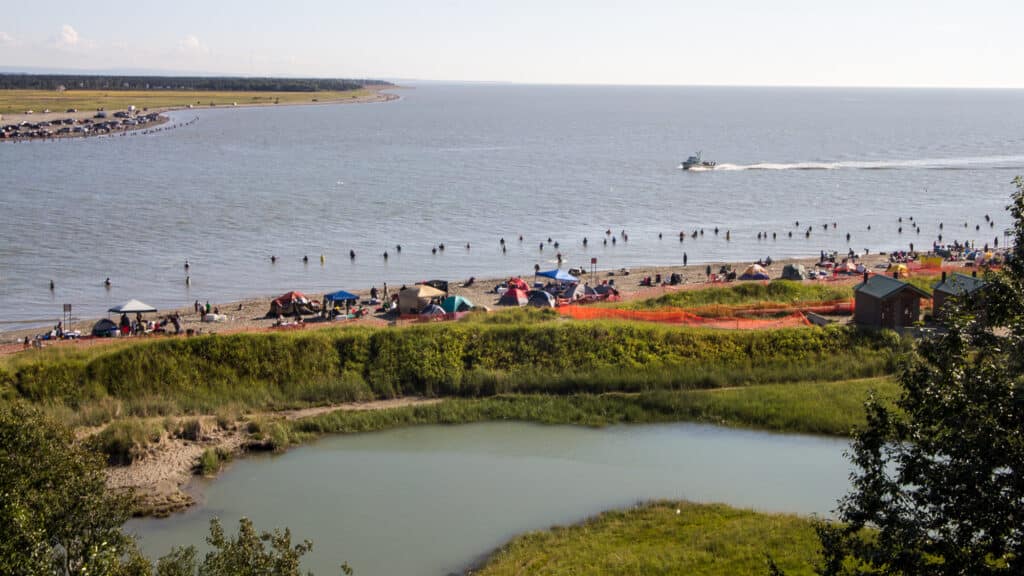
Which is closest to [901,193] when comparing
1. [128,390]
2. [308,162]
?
[308,162]

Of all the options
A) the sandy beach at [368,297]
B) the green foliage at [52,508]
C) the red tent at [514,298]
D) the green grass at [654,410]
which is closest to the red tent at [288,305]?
the sandy beach at [368,297]

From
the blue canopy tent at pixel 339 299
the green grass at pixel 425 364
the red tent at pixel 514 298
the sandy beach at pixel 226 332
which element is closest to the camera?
the sandy beach at pixel 226 332

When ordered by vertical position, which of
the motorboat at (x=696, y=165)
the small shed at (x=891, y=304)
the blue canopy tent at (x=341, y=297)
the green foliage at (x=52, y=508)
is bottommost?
the blue canopy tent at (x=341, y=297)

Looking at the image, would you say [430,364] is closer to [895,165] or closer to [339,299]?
[339,299]

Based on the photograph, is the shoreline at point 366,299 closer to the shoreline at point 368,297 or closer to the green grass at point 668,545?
the shoreline at point 368,297

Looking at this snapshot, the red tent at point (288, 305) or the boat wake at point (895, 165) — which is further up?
the boat wake at point (895, 165)

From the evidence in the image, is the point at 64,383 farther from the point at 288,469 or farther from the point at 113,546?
the point at 113,546

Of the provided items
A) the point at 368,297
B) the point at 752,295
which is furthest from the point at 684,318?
the point at 368,297
